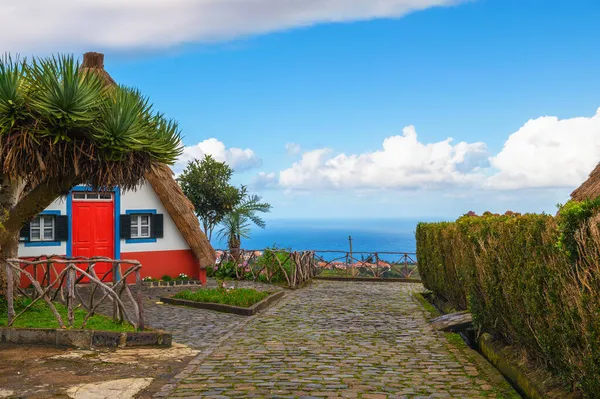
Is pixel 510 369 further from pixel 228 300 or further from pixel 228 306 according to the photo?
pixel 228 300

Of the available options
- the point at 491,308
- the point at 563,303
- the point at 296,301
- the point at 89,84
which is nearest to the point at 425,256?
the point at 296,301

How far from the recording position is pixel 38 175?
1169 cm

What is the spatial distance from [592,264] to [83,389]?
17.6 ft

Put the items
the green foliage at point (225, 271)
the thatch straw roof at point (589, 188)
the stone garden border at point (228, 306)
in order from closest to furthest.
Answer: the stone garden border at point (228, 306) → the thatch straw roof at point (589, 188) → the green foliage at point (225, 271)

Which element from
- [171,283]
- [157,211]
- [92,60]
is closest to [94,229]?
[157,211]

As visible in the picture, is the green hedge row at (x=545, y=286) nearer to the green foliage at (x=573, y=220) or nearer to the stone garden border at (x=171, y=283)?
the green foliage at (x=573, y=220)

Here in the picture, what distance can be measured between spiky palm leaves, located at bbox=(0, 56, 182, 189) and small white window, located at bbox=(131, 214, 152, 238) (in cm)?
677

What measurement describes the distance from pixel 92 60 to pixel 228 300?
9301mm

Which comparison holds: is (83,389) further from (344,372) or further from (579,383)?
(579,383)

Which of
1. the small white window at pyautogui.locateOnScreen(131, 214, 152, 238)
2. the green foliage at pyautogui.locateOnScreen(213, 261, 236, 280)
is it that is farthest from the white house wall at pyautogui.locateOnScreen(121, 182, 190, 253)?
the green foliage at pyautogui.locateOnScreen(213, 261, 236, 280)

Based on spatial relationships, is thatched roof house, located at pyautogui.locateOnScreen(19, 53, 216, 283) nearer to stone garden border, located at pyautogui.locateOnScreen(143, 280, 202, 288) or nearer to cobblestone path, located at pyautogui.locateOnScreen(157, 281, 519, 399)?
stone garden border, located at pyautogui.locateOnScreen(143, 280, 202, 288)

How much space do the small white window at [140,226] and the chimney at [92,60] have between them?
474 centimetres

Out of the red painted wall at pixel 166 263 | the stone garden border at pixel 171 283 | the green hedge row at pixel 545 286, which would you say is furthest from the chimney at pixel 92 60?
the green hedge row at pixel 545 286

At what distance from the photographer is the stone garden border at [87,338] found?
9.17 meters
